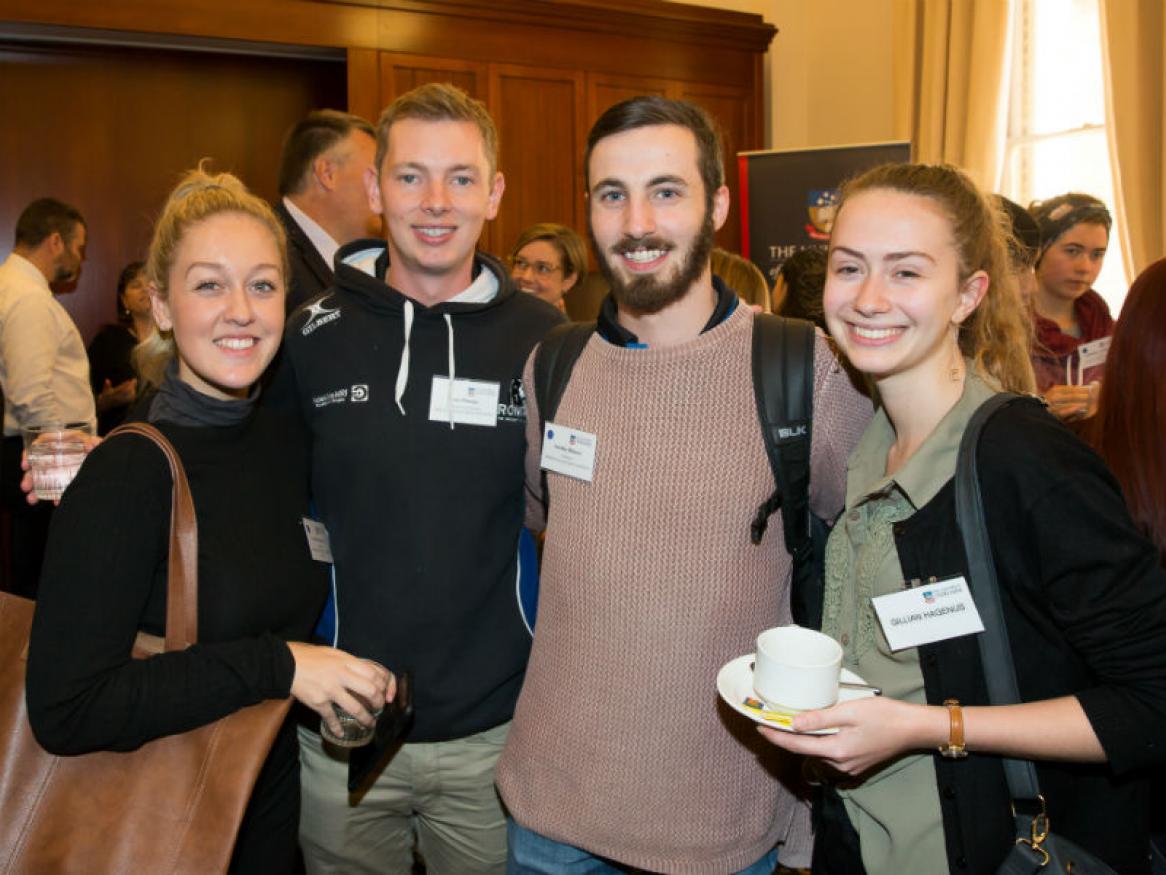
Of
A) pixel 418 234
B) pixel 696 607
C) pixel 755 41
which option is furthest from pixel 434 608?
pixel 755 41

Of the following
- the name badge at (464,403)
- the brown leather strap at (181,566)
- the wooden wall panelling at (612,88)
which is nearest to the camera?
the brown leather strap at (181,566)

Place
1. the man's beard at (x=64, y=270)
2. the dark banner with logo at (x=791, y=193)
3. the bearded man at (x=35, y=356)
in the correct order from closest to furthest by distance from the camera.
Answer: the bearded man at (x=35, y=356), the man's beard at (x=64, y=270), the dark banner with logo at (x=791, y=193)

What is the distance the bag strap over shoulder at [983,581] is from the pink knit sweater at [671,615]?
334 mm

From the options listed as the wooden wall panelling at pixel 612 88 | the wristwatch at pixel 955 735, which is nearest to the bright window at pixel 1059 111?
the wooden wall panelling at pixel 612 88

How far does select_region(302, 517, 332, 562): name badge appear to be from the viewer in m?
1.77

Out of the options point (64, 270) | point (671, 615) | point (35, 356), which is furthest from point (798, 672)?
point (64, 270)

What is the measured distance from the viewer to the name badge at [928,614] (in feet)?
4.26

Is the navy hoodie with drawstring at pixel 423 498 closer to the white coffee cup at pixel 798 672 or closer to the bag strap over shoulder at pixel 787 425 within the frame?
the bag strap over shoulder at pixel 787 425

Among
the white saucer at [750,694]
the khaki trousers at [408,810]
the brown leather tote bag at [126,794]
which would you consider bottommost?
the khaki trousers at [408,810]

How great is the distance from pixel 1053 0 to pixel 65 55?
5978 mm

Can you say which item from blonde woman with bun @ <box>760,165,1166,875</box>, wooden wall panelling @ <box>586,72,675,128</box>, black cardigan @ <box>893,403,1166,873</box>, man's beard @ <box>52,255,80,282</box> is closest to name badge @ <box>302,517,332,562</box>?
blonde woman with bun @ <box>760,165,1166,875</box>

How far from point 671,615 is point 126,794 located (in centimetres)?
85

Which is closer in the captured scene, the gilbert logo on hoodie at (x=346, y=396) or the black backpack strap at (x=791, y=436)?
the black backpack strap at (x=791, y=436)

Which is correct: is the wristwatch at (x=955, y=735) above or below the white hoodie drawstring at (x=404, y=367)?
below
